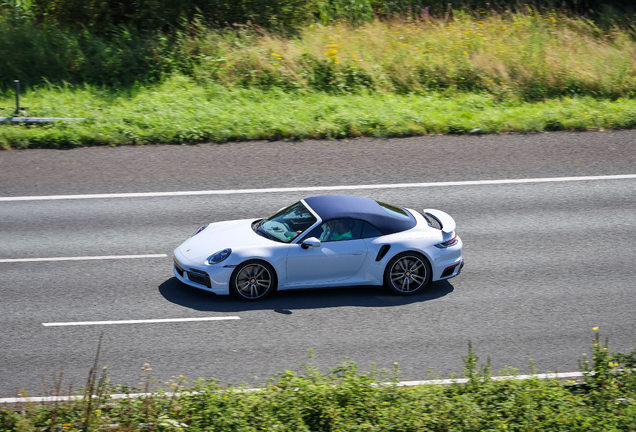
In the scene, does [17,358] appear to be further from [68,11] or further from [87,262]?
[68,11]

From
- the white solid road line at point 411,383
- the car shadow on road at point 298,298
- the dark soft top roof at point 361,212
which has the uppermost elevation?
the dark soft top roof at point 361,212

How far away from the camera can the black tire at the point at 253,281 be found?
9.81 m

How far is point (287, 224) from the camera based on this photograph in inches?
408

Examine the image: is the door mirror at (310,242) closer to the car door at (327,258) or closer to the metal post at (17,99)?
the car door at (327,258)

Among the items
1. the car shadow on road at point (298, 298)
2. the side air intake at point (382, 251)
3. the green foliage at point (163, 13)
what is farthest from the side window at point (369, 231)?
the green foliage at point (163, 13)

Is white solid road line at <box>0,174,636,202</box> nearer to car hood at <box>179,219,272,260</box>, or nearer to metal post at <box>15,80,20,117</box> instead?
car hood at <box>179,219,272,260</box>

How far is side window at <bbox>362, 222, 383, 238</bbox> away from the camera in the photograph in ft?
33.3

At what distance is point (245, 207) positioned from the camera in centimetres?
1323

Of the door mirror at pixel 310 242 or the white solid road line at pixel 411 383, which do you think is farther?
the door mirror at pixel 310 242


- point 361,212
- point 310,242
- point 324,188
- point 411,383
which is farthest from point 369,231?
point 324,188

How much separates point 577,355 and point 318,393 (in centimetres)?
372

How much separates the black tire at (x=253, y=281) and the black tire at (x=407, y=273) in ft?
5.54

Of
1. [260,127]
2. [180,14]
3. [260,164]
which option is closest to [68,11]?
[180,14]

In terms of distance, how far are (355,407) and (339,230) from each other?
12.0 ft
